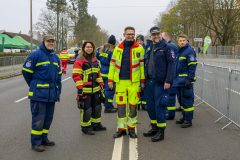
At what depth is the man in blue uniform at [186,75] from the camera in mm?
6363

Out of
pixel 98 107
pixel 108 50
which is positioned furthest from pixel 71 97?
pixel 98 107

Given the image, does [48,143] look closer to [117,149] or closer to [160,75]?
[117,149]

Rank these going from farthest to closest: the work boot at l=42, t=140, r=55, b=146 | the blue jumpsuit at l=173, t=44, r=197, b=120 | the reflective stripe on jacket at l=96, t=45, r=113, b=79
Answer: the reflective stripe on jacket at l=96, t=45, r=113, b=79, the blue jumpsuit at l=173, t=44, r=197, b=120, the work boot at l=42, t=140, r=55, b=146

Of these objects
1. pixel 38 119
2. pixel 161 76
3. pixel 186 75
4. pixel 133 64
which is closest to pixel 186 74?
pixel 186 75

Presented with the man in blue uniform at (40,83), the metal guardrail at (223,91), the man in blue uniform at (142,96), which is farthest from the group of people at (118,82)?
the man in blue uniform at (142,96)

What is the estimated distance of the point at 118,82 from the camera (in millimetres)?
5484

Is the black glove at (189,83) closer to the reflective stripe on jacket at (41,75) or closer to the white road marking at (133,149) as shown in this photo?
the white road marking at (133,149)

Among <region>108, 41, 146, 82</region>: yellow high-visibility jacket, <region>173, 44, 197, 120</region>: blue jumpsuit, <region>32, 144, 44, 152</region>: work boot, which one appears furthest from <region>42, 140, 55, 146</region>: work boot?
<region>173, 44, 197, 120</region>: blue jumpsuit

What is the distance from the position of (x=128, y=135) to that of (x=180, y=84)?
69.8 inches

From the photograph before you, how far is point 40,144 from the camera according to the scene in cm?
486

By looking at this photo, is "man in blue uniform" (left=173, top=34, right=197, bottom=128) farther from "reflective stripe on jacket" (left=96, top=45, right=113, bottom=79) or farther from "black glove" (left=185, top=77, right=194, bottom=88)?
"reflective stripe on jacket" (left=96, top=45, right=113, bottom=79)

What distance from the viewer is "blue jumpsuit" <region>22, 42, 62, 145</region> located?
478cm

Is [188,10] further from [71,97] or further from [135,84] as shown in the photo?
[135,84]

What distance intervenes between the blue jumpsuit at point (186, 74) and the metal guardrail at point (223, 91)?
830mm
